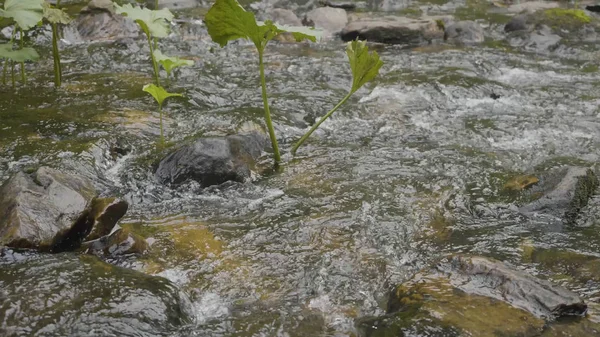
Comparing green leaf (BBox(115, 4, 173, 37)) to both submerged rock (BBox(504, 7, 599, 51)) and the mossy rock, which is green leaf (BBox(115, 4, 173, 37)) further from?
submerged rock (BBox(504, 7, 599, 51))

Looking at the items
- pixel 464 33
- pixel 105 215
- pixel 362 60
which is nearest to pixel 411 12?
pixel 464 33

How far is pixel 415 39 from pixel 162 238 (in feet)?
24.4

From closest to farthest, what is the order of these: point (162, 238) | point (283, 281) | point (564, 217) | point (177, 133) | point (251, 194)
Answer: point (283, 281)
point (162, 238)
point (564, 217)
point (251, 194)
point (177, 133)

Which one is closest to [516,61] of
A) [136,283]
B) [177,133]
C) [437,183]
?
[437,183]

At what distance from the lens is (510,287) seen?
10.3 ft

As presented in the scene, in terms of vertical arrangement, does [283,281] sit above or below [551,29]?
below

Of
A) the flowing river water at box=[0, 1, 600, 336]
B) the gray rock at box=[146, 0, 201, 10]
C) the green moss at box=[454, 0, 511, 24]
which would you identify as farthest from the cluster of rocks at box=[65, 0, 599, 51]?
the gray rock at box=[146, 0, 201, 10]

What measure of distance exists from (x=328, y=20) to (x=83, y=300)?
365 inches

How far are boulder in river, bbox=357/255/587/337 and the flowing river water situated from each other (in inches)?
8.7

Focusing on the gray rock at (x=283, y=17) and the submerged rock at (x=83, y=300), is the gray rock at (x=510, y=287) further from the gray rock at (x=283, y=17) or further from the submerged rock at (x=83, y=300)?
the gray rock at (x=283, y=17)

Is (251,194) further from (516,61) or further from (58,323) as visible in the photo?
(516,61)

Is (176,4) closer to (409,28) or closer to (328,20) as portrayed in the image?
(328,20)

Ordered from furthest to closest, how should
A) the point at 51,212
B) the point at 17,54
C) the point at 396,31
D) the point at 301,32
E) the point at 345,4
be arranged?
the point at 345,4 → the point at 396,31 → the point at 17,54 → the point at 301,32 → the point at 51,212

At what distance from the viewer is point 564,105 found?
22.7 ft
